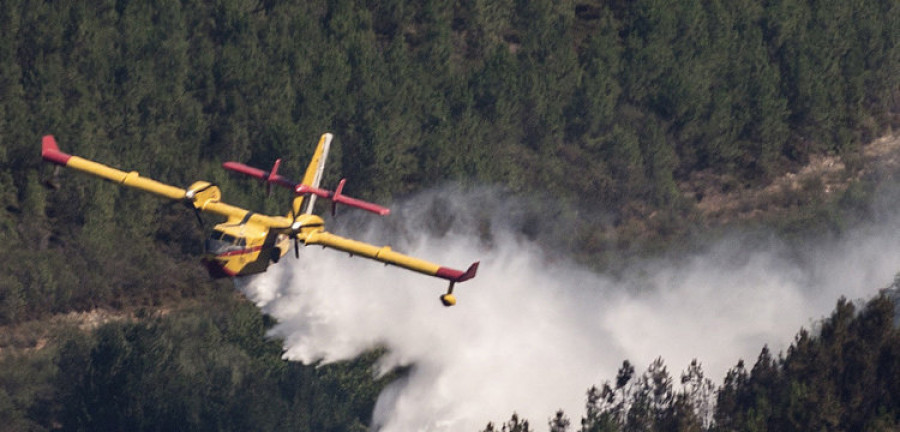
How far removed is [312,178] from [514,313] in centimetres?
1449

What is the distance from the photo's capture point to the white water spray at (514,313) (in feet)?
222

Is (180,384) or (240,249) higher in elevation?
(180,384)

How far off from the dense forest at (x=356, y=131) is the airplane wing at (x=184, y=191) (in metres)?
12.3

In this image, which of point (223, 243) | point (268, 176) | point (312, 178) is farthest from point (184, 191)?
point (223, 243)

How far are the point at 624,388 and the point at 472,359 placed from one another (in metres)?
8.52

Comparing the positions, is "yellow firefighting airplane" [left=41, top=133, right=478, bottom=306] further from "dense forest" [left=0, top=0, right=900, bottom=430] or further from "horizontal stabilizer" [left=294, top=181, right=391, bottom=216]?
"dense forest" [left=0, top=0, right=900, bottom=430]

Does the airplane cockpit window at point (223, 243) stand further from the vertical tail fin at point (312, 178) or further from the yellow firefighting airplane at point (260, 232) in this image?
the vertical tail fin at point (312, 178)

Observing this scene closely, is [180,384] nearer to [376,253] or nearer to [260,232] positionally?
[260,232]

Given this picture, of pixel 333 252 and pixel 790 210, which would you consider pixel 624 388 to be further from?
pixel 790 210

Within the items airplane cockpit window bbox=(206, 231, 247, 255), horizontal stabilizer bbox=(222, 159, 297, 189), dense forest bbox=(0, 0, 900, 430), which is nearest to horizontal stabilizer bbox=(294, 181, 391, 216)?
horizontal stabilizer bbox=(222, 159, 297, 189)

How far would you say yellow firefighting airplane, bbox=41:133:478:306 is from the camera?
54.7 m

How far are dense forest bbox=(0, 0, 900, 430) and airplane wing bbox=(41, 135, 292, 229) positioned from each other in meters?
12.3

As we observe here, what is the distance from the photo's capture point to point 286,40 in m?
90.1

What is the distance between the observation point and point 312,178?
61.9m
